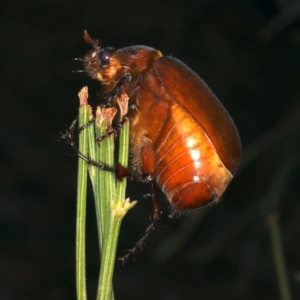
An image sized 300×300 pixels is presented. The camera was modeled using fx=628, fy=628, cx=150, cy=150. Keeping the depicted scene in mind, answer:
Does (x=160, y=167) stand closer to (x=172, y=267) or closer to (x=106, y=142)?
(x=106, y=142)

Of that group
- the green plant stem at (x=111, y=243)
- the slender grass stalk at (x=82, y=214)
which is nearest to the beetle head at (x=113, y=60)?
the slender grass stalk at (x=82, y=214)

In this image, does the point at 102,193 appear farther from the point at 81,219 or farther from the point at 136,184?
the point at 136,184

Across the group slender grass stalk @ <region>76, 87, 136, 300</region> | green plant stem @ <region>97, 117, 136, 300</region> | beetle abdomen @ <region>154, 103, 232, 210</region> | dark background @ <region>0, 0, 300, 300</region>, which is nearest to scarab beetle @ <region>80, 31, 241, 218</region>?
beetle abdomen @ <region>154, 103, 232, 210</region>

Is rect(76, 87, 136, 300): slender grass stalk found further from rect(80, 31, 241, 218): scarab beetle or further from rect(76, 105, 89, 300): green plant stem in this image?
rect(80, 31, 241, 218): scarab beetle

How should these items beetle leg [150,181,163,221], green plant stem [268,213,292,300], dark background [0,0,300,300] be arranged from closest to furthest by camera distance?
beetle leg [150,181,163,221] < green plant stem [268,213,292,300] < dark background [0,0,300,300]

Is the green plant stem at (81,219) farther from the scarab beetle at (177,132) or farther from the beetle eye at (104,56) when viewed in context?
the beetle eye at (104,56)

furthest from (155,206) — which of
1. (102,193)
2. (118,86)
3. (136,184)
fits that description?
(136,184)
